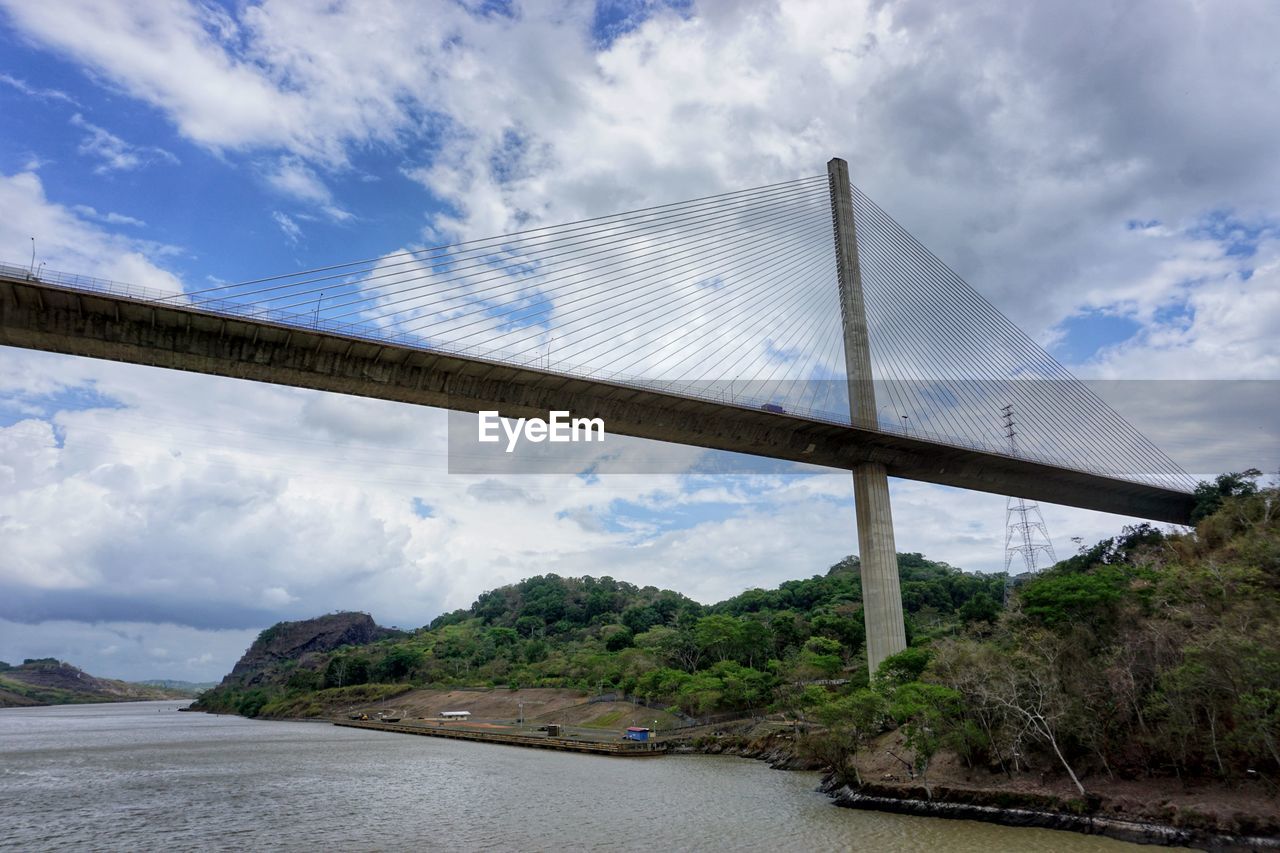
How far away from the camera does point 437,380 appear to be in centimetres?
2958

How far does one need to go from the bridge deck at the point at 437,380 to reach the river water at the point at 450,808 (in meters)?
14.9

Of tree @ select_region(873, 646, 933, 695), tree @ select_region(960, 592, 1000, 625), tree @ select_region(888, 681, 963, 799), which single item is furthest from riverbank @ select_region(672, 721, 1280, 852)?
tree @ select_region(960, 592, 1000, 625)

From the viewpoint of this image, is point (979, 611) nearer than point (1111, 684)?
No

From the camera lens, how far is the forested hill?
5672cm

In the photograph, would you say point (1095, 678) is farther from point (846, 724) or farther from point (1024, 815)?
point (846, 724)

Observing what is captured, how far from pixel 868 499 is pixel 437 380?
2229cm

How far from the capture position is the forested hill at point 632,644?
5672 centimetres

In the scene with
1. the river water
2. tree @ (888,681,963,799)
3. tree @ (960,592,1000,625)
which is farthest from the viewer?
tree @ (960,592,1000,625)

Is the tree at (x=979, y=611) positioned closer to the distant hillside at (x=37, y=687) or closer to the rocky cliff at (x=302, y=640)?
the rocky cliff at (x=302, y=640)

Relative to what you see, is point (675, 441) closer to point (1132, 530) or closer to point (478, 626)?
point (1132, 530)

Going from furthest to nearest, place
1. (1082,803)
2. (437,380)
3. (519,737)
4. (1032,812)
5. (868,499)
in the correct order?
1. (519,737)
2. (868,499)
3. (437,380)
4. (1032,812)
5. (1082,803)

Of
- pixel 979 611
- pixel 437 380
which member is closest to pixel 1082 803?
pixel 437 380

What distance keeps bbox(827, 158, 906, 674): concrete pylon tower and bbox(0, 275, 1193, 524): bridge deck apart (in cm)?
147

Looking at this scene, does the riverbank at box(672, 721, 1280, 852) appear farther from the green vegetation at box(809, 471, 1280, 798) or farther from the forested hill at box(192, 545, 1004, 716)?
the forested hill at box(192, 545, 1004, 716)
